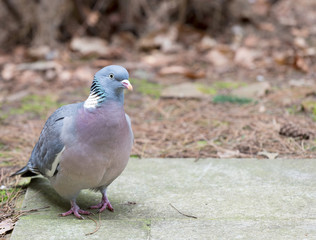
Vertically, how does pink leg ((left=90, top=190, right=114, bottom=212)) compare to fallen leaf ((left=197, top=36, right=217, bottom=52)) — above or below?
below

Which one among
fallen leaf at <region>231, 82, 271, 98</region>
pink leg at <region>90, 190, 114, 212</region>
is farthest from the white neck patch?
fallen leaf at <region>231, 82, 271, 98</region>

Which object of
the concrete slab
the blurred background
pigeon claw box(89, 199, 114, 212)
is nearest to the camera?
the concrete slab

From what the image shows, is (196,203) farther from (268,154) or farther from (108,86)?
(268,154)

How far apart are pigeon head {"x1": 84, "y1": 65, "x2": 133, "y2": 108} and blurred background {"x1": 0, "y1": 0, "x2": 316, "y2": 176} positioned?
1.21 meters

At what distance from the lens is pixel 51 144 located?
8.77 feet

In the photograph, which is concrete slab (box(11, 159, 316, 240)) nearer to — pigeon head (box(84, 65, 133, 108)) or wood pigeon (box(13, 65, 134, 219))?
wood pigeon (box(13, 65, 134, 219))

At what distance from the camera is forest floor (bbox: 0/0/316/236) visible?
12.5 ft

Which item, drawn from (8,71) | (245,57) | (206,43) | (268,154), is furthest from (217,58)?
(268,154)

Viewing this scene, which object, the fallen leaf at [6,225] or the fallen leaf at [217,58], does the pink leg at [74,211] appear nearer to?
the fallen leaf at [6,225]

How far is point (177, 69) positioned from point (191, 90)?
84 cm

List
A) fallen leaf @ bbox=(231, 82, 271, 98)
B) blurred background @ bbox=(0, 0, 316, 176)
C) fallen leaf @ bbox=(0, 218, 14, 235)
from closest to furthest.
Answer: fallen leaf @ bbox=(0, 218, 14, 235), blurred background @ bbox=(0, 0, 316, 176), fallen leaf @ bbox=(231, 82, 271, 98)

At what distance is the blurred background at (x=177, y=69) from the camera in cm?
393

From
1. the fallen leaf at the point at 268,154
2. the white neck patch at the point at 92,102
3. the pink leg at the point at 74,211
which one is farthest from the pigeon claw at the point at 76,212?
the fallen leaf at the point at 268,154

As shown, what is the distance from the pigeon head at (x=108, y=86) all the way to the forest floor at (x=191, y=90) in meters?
1.05
